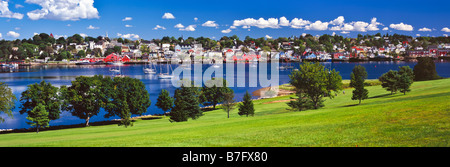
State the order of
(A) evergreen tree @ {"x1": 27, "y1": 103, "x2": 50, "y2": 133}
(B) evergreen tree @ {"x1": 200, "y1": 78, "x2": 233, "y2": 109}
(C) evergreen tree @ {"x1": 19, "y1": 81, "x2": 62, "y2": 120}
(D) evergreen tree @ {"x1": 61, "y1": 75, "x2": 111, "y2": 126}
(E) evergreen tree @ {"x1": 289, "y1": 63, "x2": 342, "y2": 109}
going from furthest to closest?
1. (B) evergreen tree @ {"x1": 200, "y1": 78, "x2": 233, "y2": 109}
2. (D) evergreen tree @ {"x1": 61, "y1": 75, "x2": 111, "y2": 126}
3. (C) evergreen tree @ {"x1": 19, "y1": 81, "x2": 62, "y2": 120}
4. (E) evergreen tree @ {"x1": 289, "y1": 63, "x2": 342, "y2": 109}
5. (A) evergreen tree @ {"x1": 27, "y1": 103, "x2": 50, "y2": 133}

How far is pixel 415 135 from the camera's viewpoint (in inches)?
629

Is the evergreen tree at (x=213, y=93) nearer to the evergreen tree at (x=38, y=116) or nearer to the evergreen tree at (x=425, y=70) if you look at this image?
the evergreen tree at (x=38, y=116)

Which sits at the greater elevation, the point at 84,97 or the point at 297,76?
the point at 297,76

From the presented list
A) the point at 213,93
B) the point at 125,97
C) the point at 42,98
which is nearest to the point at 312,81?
the point at 213,93

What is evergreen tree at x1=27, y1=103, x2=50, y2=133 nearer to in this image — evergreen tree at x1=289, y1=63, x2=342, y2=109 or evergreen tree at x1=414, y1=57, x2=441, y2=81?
evergreen tree at x1=289, y1=63, x2=342, y2=109

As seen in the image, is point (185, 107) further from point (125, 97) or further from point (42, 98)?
point (42, 98)

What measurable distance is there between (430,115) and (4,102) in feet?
126

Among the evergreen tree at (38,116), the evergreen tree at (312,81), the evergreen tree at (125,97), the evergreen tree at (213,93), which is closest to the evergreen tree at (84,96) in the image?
the evergreen tree at (125,97)

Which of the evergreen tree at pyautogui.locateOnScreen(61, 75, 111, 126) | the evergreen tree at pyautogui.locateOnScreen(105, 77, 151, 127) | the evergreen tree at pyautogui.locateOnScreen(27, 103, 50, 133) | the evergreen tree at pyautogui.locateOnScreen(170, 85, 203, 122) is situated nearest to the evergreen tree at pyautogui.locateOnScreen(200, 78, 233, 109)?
the evergreen tree at pyautogui.locateOnScreen(105, 77, 151, 127)

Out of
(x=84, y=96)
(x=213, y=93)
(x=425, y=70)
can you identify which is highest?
(x=425, y=70)
